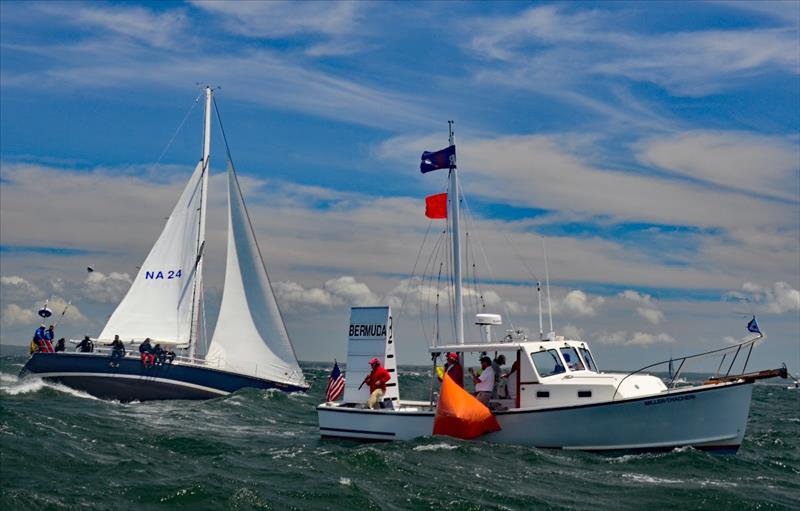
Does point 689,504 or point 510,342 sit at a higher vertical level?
point 510,342

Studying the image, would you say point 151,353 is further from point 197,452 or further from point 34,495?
→ point 34,495

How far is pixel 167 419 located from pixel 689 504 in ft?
65.2

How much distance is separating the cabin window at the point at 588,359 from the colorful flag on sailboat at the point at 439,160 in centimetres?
649

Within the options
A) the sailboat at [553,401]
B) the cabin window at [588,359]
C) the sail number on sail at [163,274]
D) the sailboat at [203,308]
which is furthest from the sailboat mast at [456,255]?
the sail number on sail at [163,274]

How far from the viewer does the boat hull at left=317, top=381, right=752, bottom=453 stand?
62.6 ft

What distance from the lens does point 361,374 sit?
939 inches

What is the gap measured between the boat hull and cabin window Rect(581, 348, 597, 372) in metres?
3.14

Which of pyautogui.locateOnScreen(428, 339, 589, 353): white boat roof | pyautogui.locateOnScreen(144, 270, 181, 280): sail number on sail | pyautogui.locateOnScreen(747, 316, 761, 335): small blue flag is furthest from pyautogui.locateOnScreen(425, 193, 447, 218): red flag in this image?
pyautogui.locateOnScreen(144, 270, 181, 280): sail number on sail

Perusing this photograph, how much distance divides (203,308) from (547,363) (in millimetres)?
24131

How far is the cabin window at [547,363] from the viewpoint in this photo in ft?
69.5

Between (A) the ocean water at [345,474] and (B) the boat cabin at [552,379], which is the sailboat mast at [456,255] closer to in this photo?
(B) the boat cabin at [552,379]

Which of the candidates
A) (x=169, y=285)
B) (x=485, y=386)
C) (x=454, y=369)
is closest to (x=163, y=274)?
(x=169, y=285)

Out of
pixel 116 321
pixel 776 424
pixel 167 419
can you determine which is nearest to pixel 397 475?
pixel 167 419

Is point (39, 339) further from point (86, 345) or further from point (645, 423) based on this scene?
point (645, 423)
